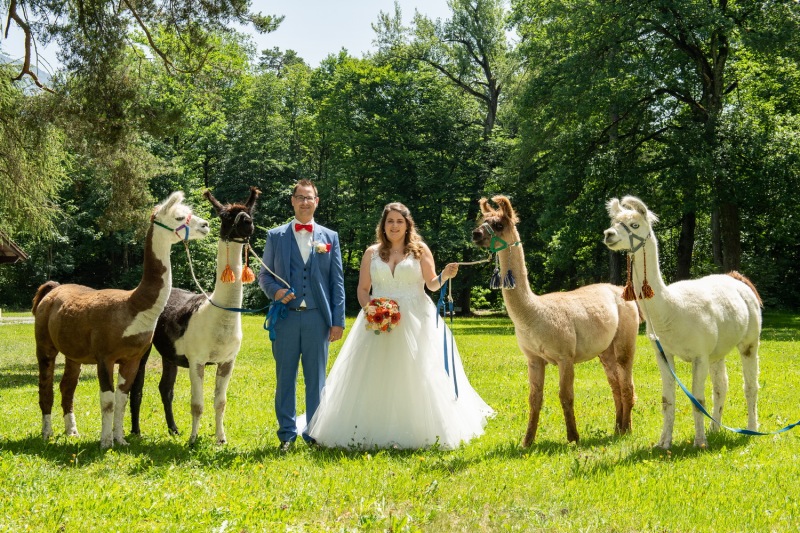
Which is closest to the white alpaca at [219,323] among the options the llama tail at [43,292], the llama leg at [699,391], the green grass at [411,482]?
the green grass at [411,482]

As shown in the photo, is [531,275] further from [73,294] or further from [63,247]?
[73,294]

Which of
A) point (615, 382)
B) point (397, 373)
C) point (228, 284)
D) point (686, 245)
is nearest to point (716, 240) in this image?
point (686, 245)

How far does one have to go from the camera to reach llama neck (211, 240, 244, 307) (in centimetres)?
687

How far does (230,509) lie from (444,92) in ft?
120

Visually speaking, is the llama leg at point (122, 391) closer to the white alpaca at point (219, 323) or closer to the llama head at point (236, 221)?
the white alpaca at point (219, 323)

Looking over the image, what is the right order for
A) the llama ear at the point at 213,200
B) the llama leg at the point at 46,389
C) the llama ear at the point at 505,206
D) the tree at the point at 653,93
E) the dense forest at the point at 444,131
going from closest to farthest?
the llama ear at the point at 213,200 < the llama ear at the point at 505,206 < the llama leg at the point at 46,389 < the dense forest at the point at 444,131 < the tree at the point at 653,93

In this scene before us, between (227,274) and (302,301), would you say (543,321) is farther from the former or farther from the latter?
(227,274)

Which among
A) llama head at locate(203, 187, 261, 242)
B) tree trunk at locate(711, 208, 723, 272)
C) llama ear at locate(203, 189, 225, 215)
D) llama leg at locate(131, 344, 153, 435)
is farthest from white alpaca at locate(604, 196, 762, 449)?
tree trunk at locate(711, 208, 723, 272)

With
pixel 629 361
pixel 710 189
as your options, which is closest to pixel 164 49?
pixel 629 361

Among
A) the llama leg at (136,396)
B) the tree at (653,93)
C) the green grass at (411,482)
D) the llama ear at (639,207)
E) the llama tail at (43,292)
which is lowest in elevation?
the green grass at (411,482)

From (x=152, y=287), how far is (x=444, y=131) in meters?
33.3

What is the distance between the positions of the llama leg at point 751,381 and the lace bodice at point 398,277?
3.63m

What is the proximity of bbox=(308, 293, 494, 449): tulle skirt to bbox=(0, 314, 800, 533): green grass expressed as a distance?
0.85 ft

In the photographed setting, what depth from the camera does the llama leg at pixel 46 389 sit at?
752 centimetres
